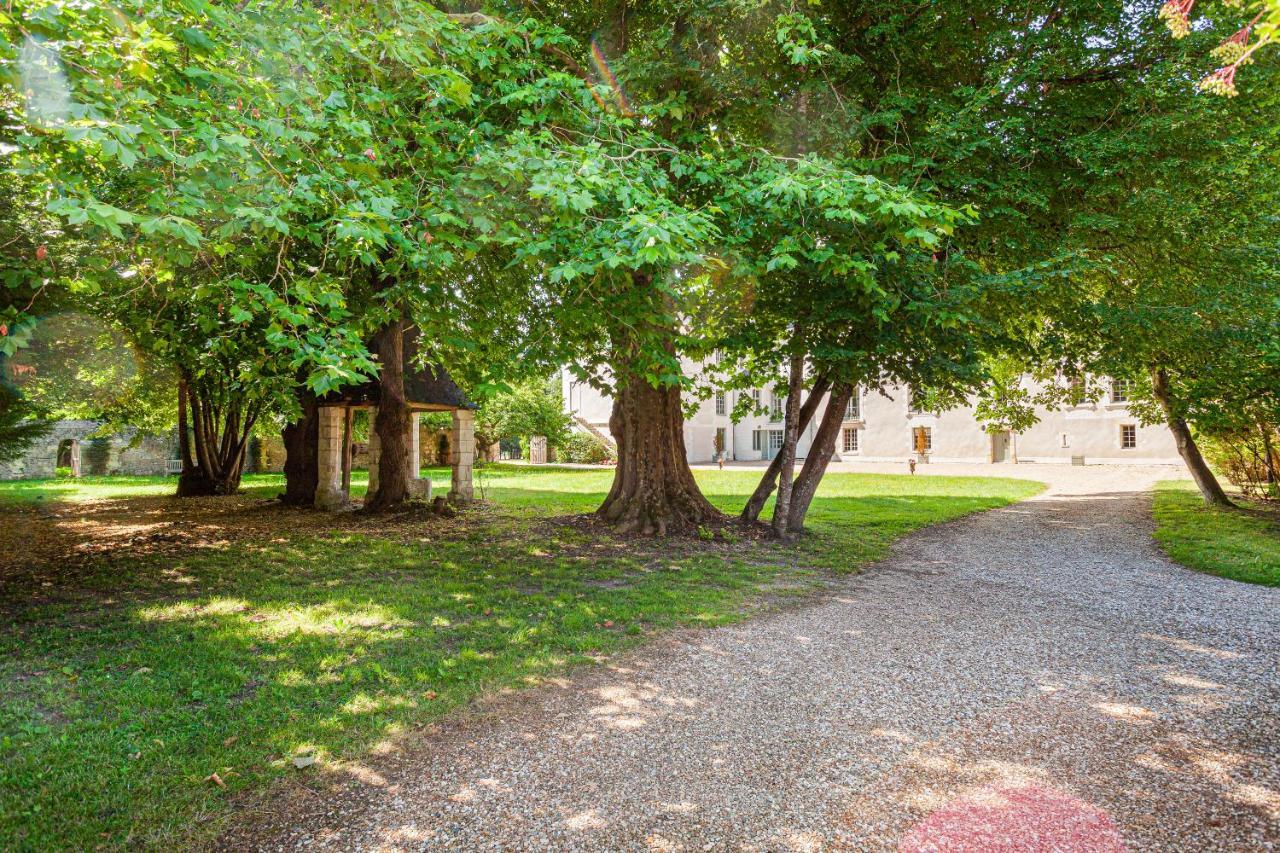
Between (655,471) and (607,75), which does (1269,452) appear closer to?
(655,471)

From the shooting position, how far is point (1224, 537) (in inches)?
418

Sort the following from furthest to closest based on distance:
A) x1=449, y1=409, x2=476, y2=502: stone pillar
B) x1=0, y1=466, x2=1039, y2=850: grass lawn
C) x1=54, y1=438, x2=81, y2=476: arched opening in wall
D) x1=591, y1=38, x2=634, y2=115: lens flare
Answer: x1=54, y1=438, x2=81, y2=476: arched opening in wall → x1=449, y1=409, x2=476, y2=502: stone pillar → x1=591, y1=38, x2=634, y2=115: lens flare → x1=0, y1=466, x2=1039, y2=850: grass lawn

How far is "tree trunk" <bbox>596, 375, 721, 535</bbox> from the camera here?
1134 centimetres

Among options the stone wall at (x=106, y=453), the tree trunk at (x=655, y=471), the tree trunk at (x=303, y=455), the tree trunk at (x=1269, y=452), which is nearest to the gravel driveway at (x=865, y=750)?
the tree trunk at (x=655, y=471)

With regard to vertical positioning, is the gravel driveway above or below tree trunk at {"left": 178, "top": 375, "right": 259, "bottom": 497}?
below

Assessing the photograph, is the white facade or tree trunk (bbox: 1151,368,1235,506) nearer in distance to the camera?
tree trunk (bbox: 1151,368,1235,506)

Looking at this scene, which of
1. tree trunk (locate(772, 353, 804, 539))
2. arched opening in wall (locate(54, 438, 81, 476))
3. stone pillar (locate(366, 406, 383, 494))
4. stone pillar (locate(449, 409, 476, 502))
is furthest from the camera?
arched opening in wall (locate(54, 438, 81, 476))

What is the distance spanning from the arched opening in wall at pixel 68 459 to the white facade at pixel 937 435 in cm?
2077

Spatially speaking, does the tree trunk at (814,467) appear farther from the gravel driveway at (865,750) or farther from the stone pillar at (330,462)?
the stone pillar at (330,462)

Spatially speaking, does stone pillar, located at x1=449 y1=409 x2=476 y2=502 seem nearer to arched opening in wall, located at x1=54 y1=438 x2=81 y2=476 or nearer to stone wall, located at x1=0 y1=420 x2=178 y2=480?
stone wall, located at x1=0 y1=420 x2=178 y2=480

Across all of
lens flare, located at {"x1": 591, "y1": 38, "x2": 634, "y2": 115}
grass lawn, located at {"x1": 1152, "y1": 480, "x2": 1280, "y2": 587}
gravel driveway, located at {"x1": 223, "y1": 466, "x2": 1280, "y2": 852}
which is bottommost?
gravel driveway, located at {"x1": 223, "y1": 466, "x2": 1280, "y2": 852}

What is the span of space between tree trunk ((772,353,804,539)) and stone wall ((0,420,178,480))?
89.8 feet

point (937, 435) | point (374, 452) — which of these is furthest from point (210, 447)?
point (937, 435)

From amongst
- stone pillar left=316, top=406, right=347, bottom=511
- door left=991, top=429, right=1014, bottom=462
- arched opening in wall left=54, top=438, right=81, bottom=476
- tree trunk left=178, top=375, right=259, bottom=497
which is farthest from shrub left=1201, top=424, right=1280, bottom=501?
arched opening in wall left=54, top=438, right=81, bottom=476
